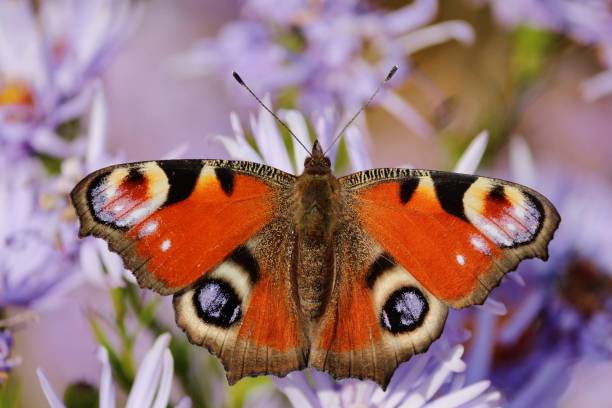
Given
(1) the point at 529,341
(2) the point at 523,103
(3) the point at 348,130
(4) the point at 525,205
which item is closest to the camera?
(4) the point at 525,205

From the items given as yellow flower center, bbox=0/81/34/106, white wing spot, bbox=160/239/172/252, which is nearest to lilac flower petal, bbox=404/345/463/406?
white wing spot, bbox=160/239/172/252

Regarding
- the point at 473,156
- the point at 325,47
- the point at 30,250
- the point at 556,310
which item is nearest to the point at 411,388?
the point at 473,156

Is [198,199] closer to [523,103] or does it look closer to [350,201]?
[350,201]

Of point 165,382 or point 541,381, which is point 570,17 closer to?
point 541,381

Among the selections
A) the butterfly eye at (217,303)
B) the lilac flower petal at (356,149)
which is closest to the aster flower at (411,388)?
the butterfly eye at (217,303)

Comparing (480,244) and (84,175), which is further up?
(480,244)

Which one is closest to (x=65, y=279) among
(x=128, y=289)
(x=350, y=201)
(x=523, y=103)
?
(x=128, y=289)

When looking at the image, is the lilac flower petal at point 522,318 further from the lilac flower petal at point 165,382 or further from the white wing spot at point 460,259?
the lilac flower petal at point 165,382

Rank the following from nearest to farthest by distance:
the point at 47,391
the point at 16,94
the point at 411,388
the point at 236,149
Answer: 1. the point at 47,391
2. the point at 411,388
3. the point at 236,149
4. the point at 16,94
